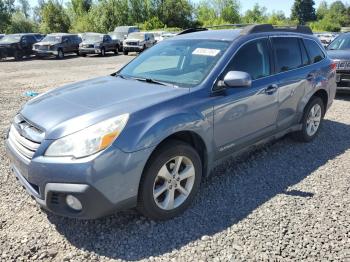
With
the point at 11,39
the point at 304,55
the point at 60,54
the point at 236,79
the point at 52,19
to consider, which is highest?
the point at 52,19

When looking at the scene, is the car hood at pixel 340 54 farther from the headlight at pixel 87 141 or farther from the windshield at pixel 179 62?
the headlight at pixel 87 141

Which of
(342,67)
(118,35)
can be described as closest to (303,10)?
(118,35)

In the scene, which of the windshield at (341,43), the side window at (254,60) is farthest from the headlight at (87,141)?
the windshield at (341,43)

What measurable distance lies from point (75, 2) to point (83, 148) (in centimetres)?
7077

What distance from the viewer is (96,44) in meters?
26.1

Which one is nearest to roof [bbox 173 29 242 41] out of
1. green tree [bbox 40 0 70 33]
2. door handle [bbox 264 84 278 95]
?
door handle [bbox 264 84 278 95]

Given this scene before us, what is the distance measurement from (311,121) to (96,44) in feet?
74.7

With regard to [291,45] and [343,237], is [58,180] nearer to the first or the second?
[343,237]

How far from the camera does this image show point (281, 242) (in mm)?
3191

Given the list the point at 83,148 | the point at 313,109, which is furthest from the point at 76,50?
the point at 83,148

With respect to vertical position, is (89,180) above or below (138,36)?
below

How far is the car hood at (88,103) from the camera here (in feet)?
10.1

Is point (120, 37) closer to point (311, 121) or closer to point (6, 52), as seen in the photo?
point (6, 52)

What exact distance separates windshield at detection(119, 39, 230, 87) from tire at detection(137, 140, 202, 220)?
77 cm
